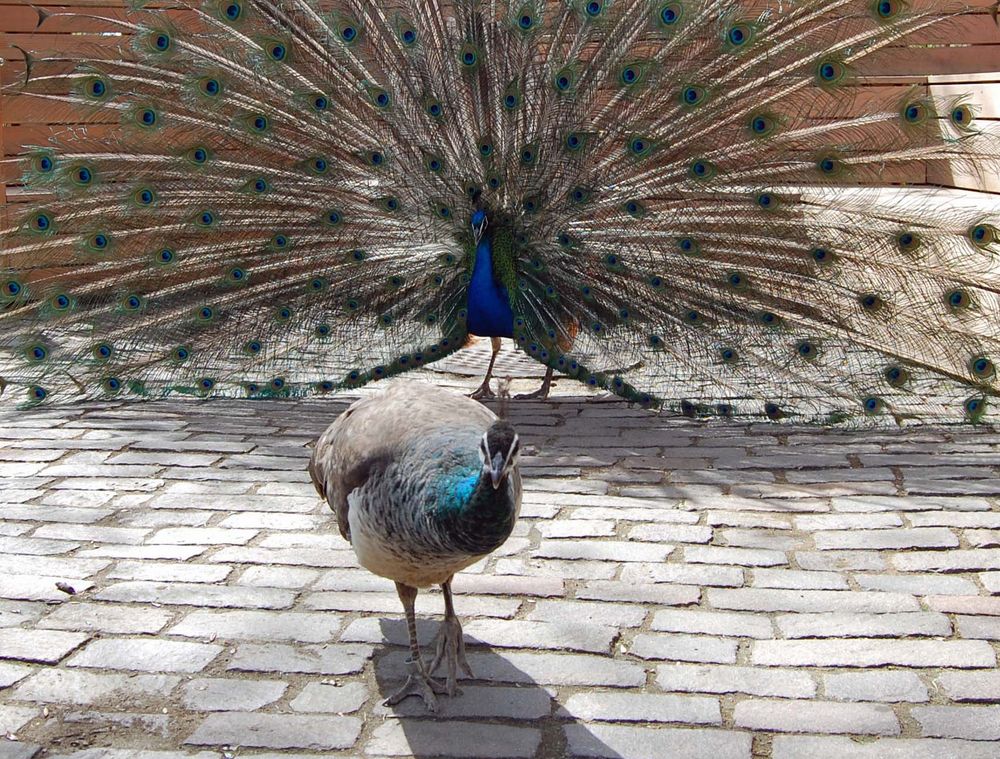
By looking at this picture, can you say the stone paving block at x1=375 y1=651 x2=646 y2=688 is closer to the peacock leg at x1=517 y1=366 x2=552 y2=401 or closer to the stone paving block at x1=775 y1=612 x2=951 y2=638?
the stone paving block at x1=775 y1=612 x2=951 y2=638

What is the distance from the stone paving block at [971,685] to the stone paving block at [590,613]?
0.87m

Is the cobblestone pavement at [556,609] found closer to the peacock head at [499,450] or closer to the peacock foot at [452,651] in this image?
the peacock foot at [452,651]

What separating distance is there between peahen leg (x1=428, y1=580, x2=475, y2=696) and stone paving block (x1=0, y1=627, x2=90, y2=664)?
106 centimetres

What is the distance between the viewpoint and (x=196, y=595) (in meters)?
3.66

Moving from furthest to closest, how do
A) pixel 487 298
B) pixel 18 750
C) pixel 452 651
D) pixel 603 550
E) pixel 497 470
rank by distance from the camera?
1. pixel 487 298
2. pixel 603 550
3. pixel 452 651
4. pixel 18 750
5. pixel 497 470

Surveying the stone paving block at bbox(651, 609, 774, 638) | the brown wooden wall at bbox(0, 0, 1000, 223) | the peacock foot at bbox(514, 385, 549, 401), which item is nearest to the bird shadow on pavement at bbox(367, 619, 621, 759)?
the stone paving block at bbox(651, 609, 774, 638)

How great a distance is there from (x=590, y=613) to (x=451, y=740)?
78cm

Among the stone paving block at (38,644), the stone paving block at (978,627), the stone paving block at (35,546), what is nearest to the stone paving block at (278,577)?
the stone paving block at (38,644)

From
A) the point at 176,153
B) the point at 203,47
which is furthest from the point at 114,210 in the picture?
the point at 203,47

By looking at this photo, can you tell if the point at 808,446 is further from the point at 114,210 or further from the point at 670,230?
the point at 114,210

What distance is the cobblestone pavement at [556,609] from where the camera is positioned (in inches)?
112

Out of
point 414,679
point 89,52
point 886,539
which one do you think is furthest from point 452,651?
point 89,52

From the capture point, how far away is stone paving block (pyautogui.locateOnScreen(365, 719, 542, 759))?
2.78m

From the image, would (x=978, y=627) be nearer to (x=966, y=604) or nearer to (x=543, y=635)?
(x=966, y=604)
